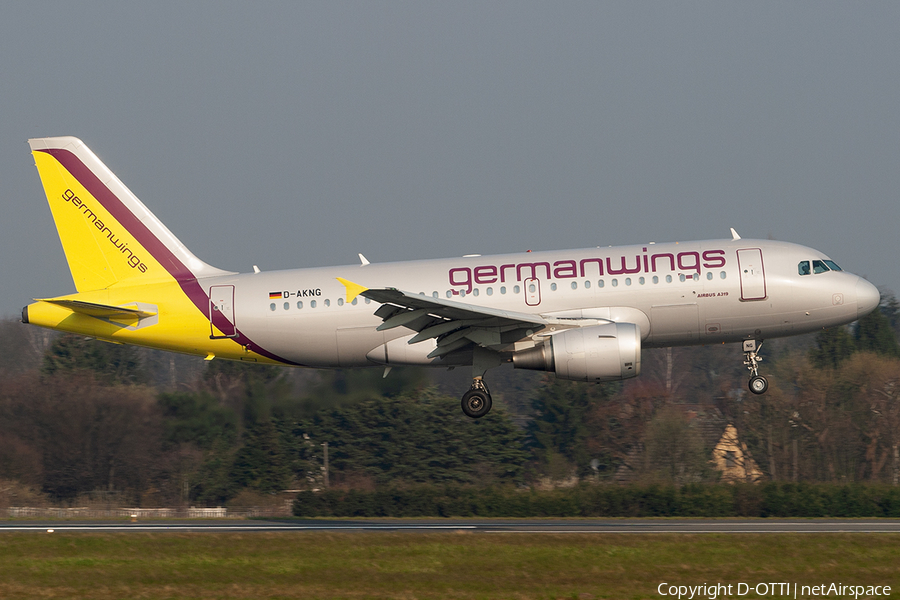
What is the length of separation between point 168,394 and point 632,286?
2584cm

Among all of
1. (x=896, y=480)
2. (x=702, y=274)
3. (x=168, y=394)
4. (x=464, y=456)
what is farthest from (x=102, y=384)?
(x=896, y=480)

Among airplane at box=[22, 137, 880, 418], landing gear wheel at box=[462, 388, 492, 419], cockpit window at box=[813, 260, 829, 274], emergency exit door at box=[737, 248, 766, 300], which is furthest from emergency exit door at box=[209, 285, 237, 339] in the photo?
cockpit window at box=[813, 260, 829, 274]

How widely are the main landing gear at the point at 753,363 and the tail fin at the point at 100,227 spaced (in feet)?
52.5

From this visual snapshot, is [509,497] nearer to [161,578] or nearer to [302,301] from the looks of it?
[302,301]

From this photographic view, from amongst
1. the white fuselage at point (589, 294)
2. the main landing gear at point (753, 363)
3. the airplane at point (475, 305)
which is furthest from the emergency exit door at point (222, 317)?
the main landing gear at point (753, 363)

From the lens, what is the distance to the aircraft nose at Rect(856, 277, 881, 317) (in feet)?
99.1

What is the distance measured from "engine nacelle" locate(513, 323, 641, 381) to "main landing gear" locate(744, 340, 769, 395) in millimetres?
4198

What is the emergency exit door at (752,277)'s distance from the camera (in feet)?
96.8

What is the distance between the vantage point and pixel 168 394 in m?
47.4

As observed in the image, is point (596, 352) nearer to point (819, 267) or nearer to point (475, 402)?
point (475, 402)

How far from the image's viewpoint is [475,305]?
29.8m

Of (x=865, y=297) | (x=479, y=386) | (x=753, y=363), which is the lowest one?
(x=479, y=386)

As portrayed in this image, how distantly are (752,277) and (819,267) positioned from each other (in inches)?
86.7

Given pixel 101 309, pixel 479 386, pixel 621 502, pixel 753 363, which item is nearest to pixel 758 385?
pixel 753 363
